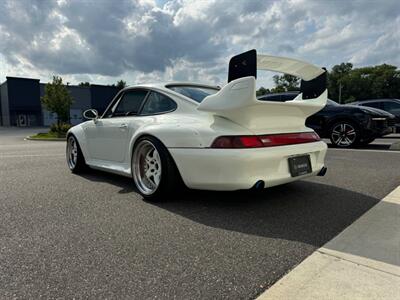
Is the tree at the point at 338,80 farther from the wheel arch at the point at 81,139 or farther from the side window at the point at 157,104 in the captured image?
the side window at the point at 157,104

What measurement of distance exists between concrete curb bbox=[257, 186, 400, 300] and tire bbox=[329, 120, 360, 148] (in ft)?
18.4

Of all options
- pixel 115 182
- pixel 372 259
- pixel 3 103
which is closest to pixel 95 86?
pixel 3 103

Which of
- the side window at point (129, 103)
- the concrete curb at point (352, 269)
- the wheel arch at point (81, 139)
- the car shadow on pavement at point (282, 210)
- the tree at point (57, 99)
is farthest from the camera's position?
the tree at point (57, 99)

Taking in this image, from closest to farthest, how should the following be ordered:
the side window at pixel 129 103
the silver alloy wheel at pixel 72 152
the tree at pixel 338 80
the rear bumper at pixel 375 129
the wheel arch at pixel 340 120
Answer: the side window at pixel 129 103 → the silver alloy wheel at pixel 72 152 → the rear bumper at pixel 375 129 → the wheel arch at pixel 340 120 → the tree at pixel 338 80

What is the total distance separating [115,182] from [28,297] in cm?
272

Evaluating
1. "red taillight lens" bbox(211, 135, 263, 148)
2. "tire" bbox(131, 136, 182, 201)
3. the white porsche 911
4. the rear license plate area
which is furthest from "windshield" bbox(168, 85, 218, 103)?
the rear license plate area

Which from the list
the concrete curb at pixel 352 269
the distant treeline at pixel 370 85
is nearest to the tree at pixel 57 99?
the concrete curb at pixel 352 269

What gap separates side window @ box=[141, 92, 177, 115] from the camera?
11.3 feet

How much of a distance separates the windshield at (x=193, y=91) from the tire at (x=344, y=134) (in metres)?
5.15

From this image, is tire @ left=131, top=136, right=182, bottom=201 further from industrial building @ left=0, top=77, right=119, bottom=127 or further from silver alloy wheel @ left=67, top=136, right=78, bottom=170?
industrial building @ left=0, top=77, right=119, bottom=127

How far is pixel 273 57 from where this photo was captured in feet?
10.2

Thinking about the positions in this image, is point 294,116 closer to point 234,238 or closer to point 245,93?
point 245,93

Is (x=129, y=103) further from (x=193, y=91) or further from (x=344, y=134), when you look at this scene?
(x=344, y=134)

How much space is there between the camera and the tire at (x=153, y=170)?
10.0 ft
